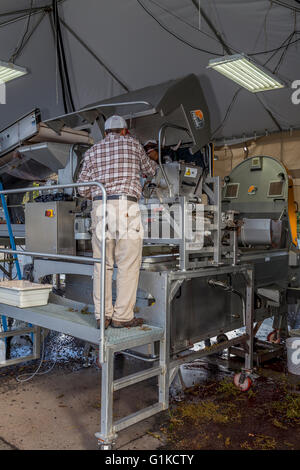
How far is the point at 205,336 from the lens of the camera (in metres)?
3.32

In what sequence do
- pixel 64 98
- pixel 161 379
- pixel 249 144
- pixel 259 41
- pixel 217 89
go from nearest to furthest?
pixel 161 379 → pixel 259 41 → pixel 217 89 → pixel 64 98 → pixel 249 144

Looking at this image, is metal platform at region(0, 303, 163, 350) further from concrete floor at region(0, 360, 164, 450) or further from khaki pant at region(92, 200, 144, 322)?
concrete floor at region(0, 360, 164, 450)

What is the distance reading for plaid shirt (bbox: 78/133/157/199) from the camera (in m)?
2.74

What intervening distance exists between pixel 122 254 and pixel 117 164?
0.63m

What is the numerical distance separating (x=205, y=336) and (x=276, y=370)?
1.15m

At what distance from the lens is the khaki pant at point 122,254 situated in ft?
8.70

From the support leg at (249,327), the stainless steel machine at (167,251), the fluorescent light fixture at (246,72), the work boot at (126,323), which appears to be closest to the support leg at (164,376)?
the stainless steel machine at (167,251)

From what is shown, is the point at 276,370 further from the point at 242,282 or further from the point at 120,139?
the point at 120,139

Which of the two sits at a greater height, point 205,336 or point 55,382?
point 205,336

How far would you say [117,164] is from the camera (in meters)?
2.75

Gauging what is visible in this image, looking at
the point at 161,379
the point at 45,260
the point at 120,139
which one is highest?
the point at 120,139

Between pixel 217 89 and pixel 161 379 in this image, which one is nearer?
pixel 161 379

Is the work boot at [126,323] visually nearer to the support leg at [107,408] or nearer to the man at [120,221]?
the man at [120,221]

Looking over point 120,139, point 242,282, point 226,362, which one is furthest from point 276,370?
point 120,139
